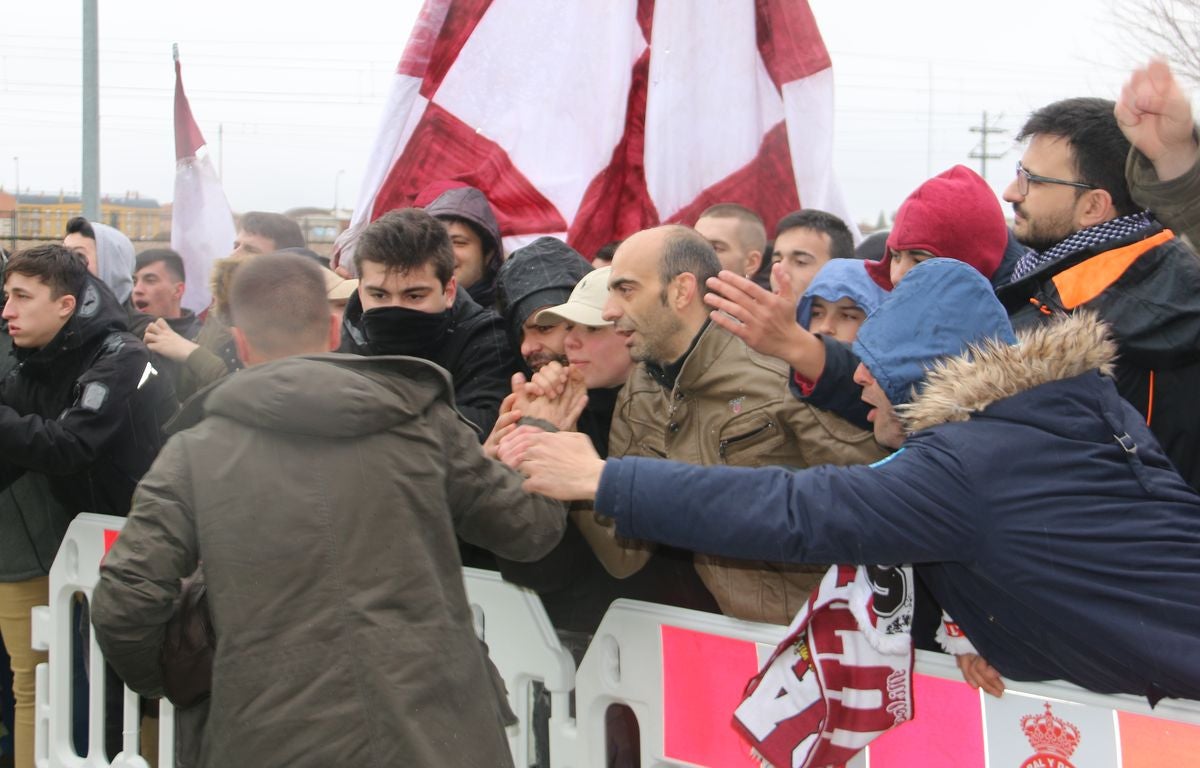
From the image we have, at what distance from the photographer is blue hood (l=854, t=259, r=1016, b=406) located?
8.30 ft

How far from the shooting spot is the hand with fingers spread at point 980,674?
8.10ft

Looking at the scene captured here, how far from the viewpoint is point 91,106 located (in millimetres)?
10406

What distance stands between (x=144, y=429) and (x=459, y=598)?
2719mm

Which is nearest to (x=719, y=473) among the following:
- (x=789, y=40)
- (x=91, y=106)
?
(x=789, y=40)

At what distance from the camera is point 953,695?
2.55 m

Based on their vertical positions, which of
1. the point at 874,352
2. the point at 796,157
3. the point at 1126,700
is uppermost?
the point at 796,157

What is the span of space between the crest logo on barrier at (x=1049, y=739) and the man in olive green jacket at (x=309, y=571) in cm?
117

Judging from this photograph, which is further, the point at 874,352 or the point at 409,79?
the point at 409,79

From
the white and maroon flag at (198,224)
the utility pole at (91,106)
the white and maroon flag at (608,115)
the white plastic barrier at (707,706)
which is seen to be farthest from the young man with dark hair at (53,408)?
the utility pole at (91,106)

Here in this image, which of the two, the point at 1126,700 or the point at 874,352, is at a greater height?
the point at 874,352

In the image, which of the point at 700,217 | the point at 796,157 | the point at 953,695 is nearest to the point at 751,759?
the point at 953,695

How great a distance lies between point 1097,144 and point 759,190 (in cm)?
226

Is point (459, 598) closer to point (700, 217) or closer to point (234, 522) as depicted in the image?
point (234, 522)

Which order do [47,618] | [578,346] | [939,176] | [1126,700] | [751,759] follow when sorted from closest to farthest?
[1126,700] → [751,759] → [939,176] → [578,346] → [47,618]
